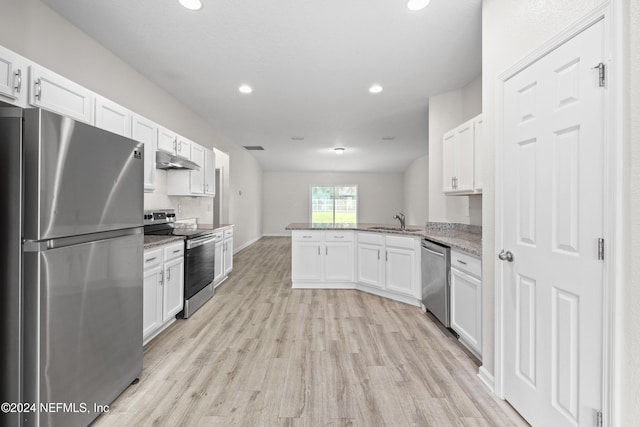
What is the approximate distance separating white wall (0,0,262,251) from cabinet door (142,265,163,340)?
1.27 m

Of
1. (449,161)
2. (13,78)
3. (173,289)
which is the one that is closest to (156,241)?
(173,289)

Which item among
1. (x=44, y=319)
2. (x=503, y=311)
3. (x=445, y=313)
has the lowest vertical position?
(x=445, y=313)

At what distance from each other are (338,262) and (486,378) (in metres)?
2.49

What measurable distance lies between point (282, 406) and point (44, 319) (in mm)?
1269

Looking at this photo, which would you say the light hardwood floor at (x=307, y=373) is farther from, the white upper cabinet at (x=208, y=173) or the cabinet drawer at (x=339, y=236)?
the white upper cabinet at (x=208, y=173)

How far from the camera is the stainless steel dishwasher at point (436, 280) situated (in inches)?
111

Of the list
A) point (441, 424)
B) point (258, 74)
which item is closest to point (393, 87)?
point (258, 74)

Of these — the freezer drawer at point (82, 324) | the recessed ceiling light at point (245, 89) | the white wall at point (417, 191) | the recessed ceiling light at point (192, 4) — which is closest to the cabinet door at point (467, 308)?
the freezer drawer at point (82, 324)

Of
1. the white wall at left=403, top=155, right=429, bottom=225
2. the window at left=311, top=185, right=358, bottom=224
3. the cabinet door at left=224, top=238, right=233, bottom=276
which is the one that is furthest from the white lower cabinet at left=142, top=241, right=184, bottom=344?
the window at left=311, top=185, right=358, bottom=224

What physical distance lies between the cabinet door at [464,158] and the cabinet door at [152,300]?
3045 millimetres

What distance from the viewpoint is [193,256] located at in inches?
129

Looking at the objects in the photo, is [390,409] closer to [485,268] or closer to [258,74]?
[485,268]

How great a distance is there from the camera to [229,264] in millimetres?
4891

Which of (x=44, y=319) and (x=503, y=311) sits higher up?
(x=44, y=319)
